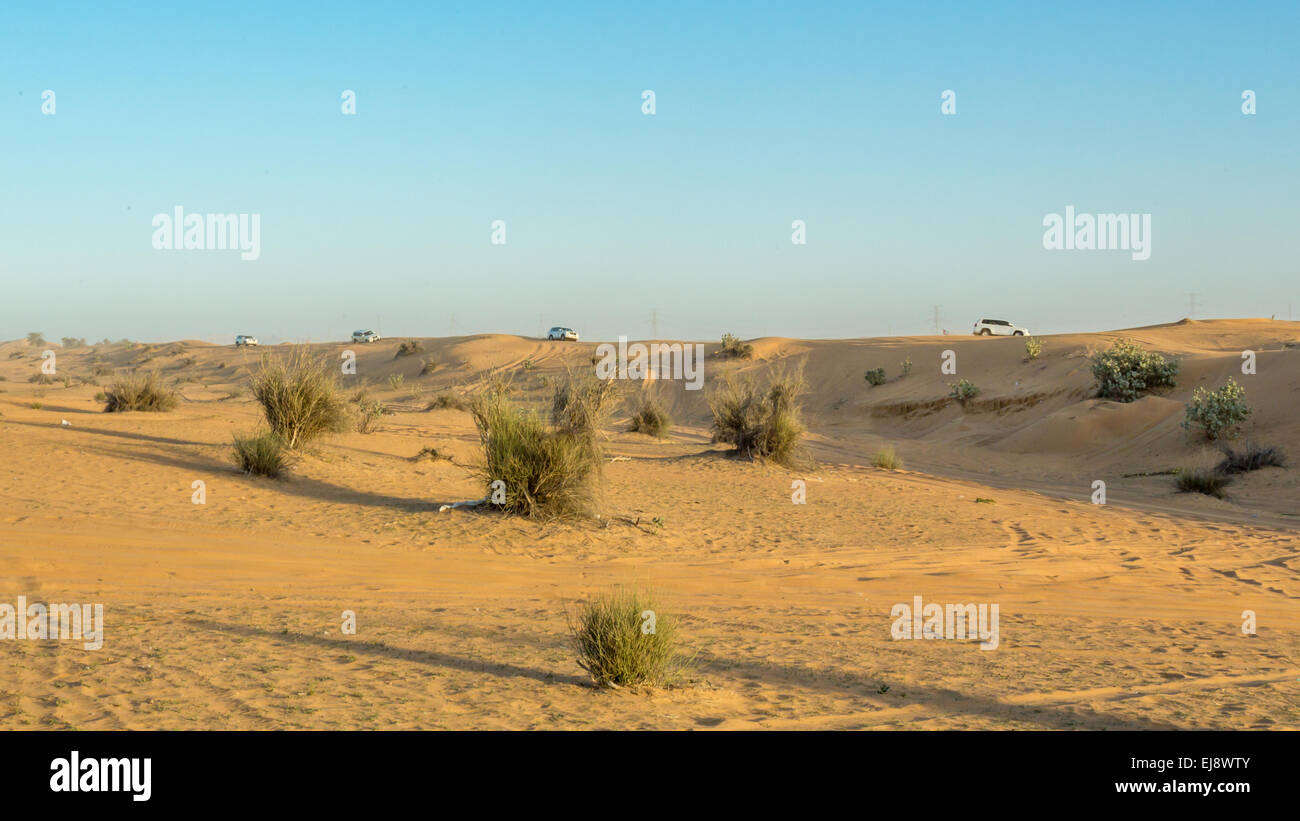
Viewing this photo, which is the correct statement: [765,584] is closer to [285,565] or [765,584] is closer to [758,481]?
[285,565]

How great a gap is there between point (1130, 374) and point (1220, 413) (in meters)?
7.81

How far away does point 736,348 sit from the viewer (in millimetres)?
54438

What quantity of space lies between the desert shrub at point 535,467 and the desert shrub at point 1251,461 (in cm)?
1452

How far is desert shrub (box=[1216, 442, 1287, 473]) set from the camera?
1920 cm

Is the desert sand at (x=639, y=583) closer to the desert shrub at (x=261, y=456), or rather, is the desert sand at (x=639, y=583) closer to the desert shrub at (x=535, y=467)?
the desert shrub at (x=261, y=456)

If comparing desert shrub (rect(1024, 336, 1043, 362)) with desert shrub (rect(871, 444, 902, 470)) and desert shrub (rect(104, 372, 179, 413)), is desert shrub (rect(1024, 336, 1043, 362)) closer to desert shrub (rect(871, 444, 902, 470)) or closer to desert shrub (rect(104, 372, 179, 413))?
desert shrub (rect(871, 444, 902, 470))

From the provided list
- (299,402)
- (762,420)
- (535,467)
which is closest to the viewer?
(535,467)

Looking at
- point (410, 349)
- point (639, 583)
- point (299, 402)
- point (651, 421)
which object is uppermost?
point (410, 349)

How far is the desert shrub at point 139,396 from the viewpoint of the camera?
21578mm

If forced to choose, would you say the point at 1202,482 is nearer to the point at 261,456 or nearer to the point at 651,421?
the point at 651,421

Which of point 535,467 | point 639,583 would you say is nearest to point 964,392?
point 535,467

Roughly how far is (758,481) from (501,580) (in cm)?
919

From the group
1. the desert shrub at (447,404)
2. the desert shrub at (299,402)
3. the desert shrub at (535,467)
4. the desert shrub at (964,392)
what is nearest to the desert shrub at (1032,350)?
the desert shrub at (964,392)

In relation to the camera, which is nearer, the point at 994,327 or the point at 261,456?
the point at 261,456
